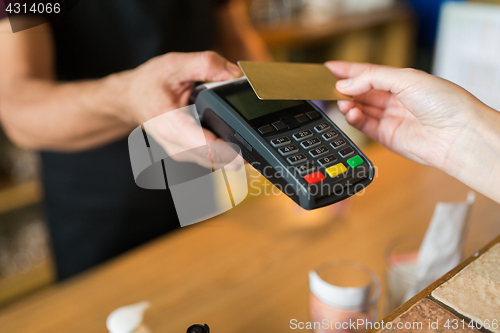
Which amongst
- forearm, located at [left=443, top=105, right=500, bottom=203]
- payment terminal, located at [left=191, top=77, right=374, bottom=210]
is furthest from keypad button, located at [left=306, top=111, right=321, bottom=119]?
forearm, located at [left=443, top=105, right=500, bottom=203]

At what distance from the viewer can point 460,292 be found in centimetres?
31

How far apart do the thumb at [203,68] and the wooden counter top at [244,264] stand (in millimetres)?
213

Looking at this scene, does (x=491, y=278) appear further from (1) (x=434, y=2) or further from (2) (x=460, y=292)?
(1) (x=434, y=2)

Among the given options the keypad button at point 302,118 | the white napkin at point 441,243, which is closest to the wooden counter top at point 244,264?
the white napkin at point 441,243

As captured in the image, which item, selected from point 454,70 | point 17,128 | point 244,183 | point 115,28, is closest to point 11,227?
point 17,128

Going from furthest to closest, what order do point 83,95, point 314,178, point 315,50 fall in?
1. point 315,50
2. point 83,95
3. point 314,178

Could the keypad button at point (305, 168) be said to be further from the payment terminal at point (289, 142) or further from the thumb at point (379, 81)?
the thumb at point (379, 81)

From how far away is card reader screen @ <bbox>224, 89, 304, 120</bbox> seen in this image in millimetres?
346

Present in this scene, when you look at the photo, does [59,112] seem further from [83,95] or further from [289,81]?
[289,81]

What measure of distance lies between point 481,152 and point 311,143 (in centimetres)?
17

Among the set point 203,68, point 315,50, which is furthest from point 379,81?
point 315,50

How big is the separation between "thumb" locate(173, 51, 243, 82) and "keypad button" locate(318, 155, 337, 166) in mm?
123

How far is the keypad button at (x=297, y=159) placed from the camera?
1.05ft

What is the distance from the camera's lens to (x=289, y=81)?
1.18 ft
